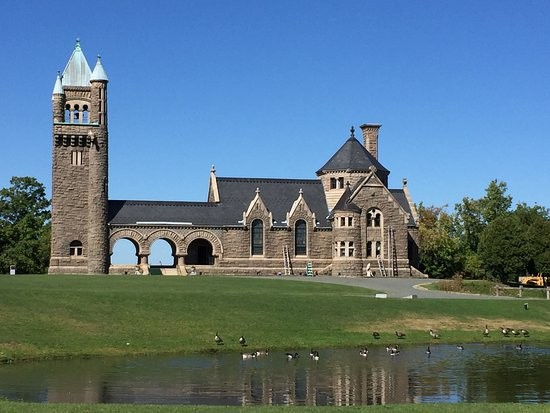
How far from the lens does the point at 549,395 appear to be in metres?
31.2

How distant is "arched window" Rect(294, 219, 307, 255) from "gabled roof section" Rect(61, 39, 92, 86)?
2358cm

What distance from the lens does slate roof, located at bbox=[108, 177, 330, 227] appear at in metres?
87.4

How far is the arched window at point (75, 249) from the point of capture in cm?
8419

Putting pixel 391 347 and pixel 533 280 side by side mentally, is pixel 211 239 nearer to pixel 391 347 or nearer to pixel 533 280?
pixel 391 347

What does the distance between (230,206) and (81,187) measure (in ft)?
47.6

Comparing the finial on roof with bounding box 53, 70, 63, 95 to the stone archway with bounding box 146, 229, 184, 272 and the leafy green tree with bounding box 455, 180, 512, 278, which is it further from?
the leafy green tree with bounding box 455, 180, 512, 278

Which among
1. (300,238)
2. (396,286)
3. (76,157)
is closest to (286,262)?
(300,238)

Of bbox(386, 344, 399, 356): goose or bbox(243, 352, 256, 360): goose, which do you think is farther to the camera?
bbox(386, 344, 399, 356): goose

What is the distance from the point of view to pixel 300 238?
90.8 m

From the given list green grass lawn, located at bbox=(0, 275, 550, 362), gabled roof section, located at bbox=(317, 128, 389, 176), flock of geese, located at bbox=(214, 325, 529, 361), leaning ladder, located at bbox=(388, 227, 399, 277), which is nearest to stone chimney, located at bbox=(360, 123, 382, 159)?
gabled roof section, located at bbox=(317, 128, 389, 176)

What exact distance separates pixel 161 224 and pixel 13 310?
129ft

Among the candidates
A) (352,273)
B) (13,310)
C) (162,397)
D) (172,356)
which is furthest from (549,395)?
(352,273)

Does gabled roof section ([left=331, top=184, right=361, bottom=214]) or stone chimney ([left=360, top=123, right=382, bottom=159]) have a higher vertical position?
stone chimney ([left=360, top=123, right=382, bottom=159])

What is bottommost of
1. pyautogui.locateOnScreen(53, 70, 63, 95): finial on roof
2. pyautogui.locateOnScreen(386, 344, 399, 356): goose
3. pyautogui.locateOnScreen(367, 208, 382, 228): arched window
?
pyautogui.locateOnScreen(386, 344, 399, 356): goose
